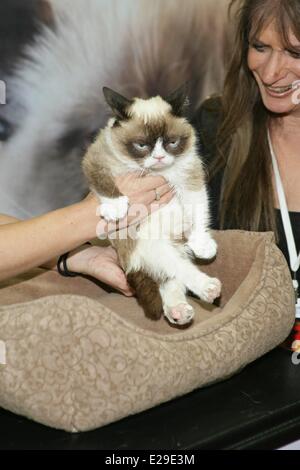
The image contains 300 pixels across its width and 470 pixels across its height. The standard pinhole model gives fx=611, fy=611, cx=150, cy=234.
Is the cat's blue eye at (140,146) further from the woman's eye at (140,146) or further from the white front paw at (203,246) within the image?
the white front paw at (203,246)

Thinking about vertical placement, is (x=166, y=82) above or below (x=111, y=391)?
above

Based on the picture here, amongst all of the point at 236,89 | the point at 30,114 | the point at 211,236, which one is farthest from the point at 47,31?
the point at 211,236

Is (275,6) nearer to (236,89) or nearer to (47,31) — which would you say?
(236,89)

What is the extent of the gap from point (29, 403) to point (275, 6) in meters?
1.24

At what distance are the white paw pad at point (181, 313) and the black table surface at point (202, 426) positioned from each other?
15 centimetres

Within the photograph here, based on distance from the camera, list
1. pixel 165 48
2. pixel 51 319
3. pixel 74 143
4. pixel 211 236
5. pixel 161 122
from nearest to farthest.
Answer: pixel 51 319
pixel 161 122
pixel 211 236
pixel 74 143
pixel 165 48

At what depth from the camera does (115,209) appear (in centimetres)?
134

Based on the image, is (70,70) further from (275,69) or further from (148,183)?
(148,183)

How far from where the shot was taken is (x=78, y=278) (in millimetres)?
1649

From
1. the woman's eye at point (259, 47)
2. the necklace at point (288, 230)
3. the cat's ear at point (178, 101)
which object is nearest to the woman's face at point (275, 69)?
the woman's eye at point (259, 47)

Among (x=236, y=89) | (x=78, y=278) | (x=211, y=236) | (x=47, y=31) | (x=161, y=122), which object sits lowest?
(x=78, y=278)

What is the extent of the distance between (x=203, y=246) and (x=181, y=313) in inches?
7.9

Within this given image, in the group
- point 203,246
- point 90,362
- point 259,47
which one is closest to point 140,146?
point 203,246

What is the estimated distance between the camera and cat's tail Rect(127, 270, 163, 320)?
1.39 metres
